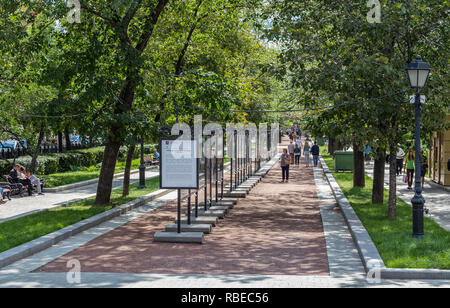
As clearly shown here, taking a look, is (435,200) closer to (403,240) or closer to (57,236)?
(403,240)

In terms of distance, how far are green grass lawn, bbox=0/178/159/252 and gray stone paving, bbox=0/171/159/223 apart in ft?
2.00

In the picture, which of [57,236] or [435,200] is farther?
[435,200]

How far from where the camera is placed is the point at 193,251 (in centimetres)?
1116

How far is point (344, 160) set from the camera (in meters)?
32.5

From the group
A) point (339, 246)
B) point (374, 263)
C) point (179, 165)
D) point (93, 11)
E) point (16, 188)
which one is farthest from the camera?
point (16, 188)

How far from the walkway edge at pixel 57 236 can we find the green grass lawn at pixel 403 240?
19.8 ft

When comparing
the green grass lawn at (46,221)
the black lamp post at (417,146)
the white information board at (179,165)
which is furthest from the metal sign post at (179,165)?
the black lamp post at (417,146)

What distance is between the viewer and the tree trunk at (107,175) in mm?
17469

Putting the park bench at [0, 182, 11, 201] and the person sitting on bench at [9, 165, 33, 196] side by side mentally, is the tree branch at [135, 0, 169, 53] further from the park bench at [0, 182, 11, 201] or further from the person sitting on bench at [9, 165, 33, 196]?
the person sitting on bench at [9, 165, 33, 196]

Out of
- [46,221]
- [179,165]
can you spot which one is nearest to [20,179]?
[46,221]

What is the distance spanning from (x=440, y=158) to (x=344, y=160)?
29.4 ft

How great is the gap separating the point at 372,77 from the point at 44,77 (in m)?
8.74

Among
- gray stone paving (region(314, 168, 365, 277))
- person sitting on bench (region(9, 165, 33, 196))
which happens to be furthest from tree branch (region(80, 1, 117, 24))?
gray stone paving (region(314, 168, 365, 277))

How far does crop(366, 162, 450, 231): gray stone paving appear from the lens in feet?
49.0
